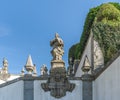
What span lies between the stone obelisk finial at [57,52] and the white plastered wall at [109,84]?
1.72 m

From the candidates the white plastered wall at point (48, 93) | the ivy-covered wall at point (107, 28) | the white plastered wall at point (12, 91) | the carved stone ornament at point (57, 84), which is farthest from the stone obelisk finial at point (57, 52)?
the ivy-covered wall at point (107, 28)

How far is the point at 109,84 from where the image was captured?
17.2m

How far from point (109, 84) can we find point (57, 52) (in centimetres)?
330

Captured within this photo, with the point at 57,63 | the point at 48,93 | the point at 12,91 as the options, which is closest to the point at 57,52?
the point at 57,63

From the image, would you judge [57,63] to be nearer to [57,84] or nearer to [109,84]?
[57,84]

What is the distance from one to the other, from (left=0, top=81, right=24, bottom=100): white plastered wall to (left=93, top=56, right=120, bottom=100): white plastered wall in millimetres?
3108

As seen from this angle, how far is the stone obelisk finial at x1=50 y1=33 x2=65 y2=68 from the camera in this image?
19.5m

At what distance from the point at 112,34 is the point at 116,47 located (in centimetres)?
85

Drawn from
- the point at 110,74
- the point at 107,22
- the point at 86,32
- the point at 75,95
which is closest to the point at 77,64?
the point at 86,32

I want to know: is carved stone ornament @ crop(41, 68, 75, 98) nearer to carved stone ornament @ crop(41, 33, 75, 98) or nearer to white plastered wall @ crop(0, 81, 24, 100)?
carved stone ornament @ crop(41, 33, 75, 98)

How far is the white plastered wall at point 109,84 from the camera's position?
1622 centimetres

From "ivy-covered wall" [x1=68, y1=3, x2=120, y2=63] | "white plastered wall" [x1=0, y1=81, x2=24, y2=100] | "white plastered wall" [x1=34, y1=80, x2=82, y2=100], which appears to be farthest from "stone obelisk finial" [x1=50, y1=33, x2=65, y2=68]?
"ivy-covered wall" [x1=68, y1=3, x2=120, y2=63]

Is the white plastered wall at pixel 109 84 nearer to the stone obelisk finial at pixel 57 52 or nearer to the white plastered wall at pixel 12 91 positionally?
the stone obelisk finial at pixel 57 52

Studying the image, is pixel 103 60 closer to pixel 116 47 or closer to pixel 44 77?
pixel 116 47
